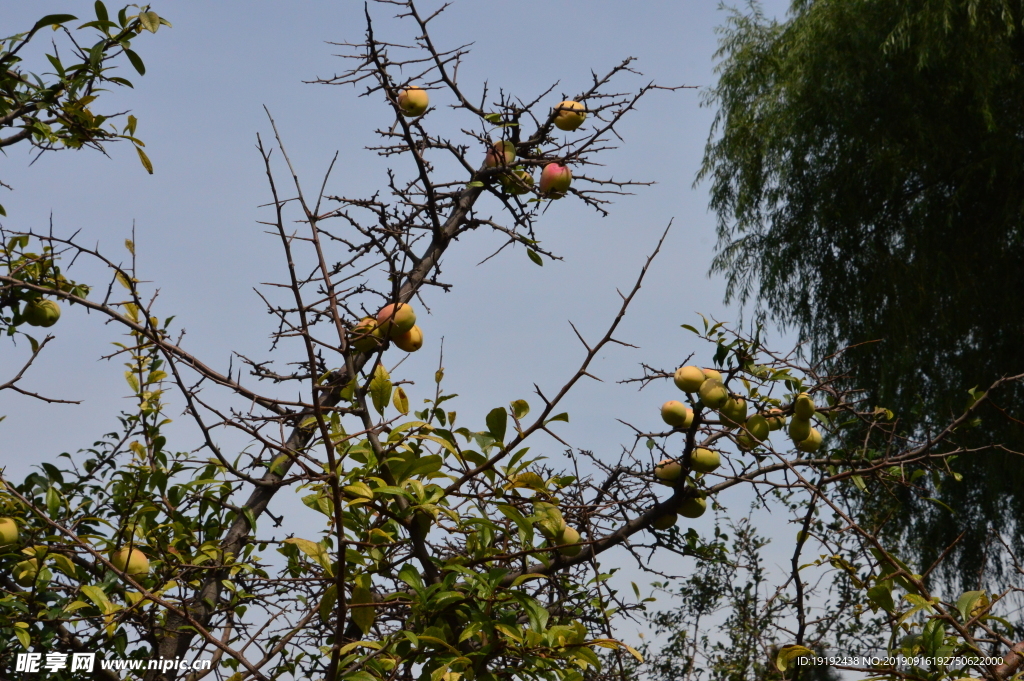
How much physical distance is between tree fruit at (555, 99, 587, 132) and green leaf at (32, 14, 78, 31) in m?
1.05

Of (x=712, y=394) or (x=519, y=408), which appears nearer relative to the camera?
(x=519, y=408)

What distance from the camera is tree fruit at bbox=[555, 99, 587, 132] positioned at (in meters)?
2.00

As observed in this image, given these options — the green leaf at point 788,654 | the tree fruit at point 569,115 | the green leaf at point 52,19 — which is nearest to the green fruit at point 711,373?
the green leaf at point 788,654

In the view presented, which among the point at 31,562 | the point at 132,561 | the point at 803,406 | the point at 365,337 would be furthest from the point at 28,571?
the point at 803,406

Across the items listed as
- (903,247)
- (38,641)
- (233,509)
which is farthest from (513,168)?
(903,247)

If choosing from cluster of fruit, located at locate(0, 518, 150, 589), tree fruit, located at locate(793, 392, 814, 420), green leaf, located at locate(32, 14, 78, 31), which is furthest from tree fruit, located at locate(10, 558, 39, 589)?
tree fruit, located at locate(793, 392, 814, 420)

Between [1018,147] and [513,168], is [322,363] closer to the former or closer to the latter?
[513,168]

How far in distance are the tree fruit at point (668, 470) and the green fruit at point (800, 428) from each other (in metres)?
0.25

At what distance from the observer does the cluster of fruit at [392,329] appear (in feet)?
4.60

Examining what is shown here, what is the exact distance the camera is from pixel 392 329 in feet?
4.70

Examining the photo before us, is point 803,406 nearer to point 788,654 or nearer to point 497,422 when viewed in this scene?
point 788,654

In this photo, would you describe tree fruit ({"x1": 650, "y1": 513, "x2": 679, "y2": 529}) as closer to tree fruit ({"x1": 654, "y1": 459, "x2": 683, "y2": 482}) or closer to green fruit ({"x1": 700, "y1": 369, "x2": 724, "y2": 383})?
tree fruit ({"x1": 654, "y1": 459, "x2": 683, "y2": 482})

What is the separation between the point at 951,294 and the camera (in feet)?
16.4

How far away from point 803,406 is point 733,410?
0.45 ft
